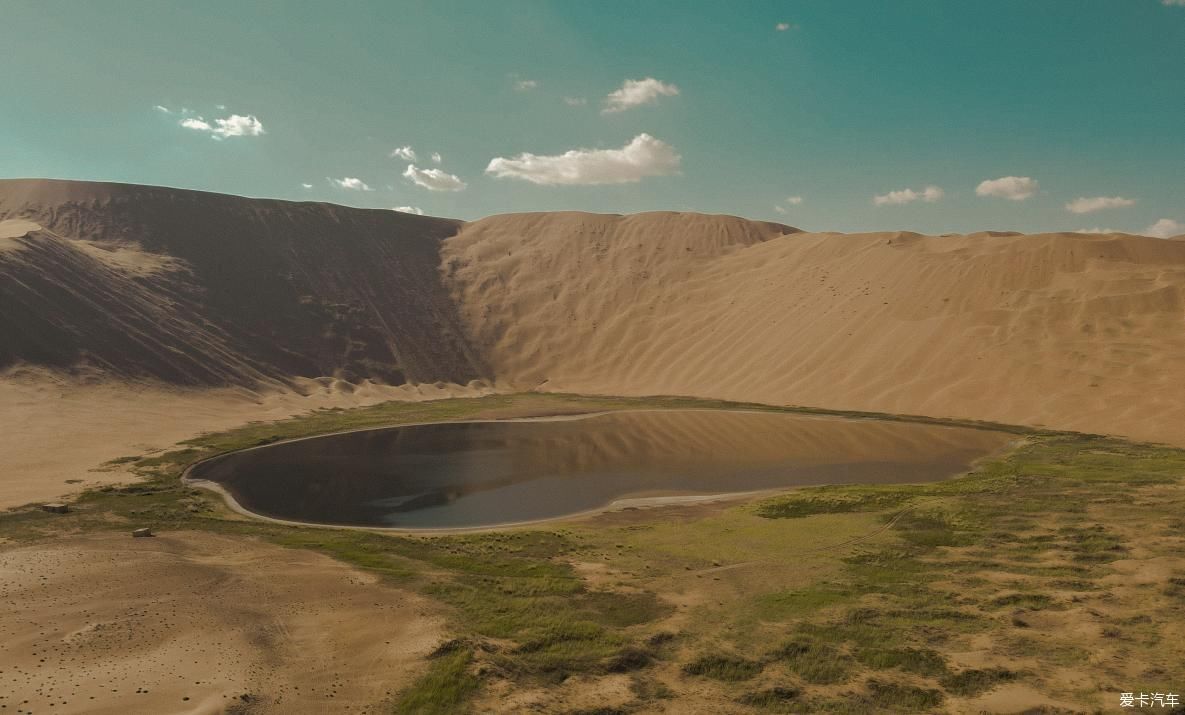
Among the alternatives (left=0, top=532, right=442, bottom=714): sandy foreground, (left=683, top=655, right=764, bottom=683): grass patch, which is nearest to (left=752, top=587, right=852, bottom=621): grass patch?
(left=683, top=655, right=764, bottom=683): grass patch

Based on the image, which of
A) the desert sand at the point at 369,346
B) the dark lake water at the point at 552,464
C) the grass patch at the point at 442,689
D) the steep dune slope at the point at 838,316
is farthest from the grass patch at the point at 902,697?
the steep dune slope at the point at 838,316

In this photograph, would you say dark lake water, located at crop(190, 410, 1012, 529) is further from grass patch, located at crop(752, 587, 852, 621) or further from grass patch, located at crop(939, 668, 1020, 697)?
grass patch, located at crop(939, 668, 1020, 697)

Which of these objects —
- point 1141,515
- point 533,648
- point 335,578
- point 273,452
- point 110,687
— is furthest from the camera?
point 273,452

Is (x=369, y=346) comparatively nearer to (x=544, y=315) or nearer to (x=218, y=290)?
(x=218, y=290)

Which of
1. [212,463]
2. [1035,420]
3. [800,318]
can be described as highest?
[800,318]

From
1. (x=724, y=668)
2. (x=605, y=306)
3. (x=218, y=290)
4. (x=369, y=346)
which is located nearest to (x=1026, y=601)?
(x=724, y=668)

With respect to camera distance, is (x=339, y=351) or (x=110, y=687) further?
(x=339, y=351)

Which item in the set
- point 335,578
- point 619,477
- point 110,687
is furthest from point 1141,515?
point 110,687

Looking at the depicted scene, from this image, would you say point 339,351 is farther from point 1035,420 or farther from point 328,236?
point 1035,420
